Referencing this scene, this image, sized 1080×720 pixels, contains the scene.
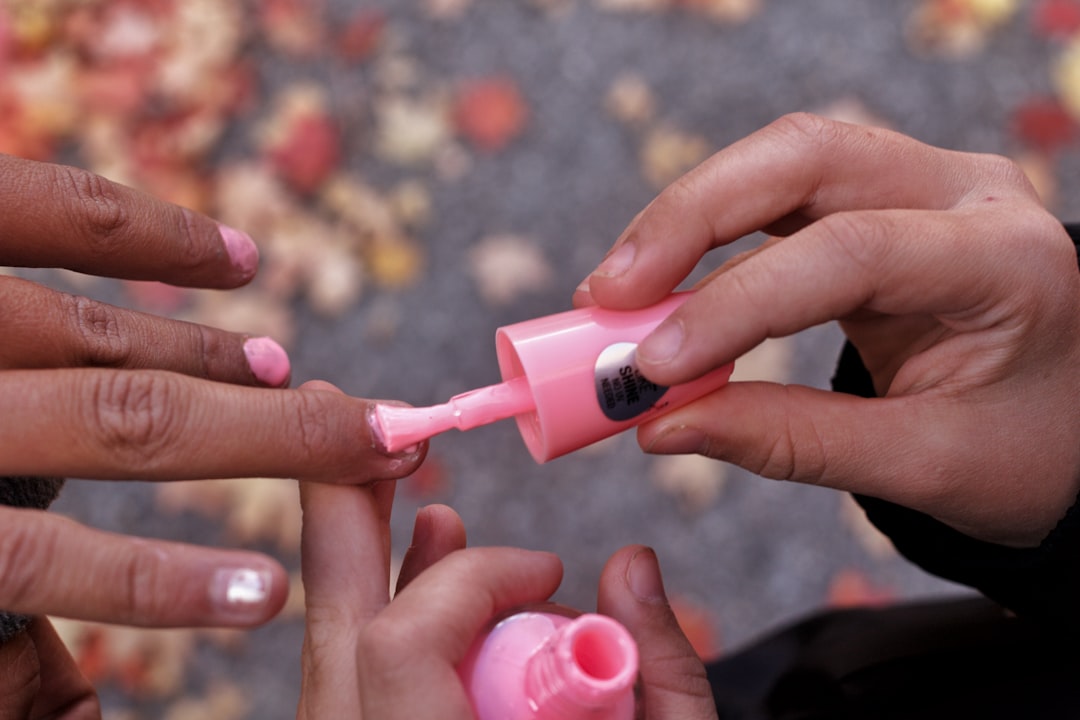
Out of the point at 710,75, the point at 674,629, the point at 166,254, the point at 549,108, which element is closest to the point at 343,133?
the point at 549,108

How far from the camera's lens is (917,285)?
36.8 inches

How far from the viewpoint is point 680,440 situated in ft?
3.38

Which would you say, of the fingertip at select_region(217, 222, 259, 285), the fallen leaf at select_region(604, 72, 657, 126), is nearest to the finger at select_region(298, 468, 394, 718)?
the fingertip at select_region(217, 222, 259, 285)

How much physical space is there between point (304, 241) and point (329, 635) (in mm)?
1455

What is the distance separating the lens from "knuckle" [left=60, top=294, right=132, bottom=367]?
108 centimetres

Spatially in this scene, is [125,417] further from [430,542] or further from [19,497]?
Answer: [430,542]

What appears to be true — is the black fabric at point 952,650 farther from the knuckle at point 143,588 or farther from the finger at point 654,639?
the knuckle at point 143,588

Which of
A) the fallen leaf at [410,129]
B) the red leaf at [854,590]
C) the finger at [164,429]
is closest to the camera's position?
the finger at [164,429]

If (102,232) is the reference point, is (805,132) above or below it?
above

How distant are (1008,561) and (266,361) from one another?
1045 millimetres

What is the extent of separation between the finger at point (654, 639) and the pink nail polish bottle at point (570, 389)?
169 millimetres

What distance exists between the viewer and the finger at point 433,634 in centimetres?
81

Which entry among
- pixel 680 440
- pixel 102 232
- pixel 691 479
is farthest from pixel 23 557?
pixel 691 479

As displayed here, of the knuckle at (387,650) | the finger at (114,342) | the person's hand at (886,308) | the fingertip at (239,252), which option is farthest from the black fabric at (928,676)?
the fingertip at (239,252)
